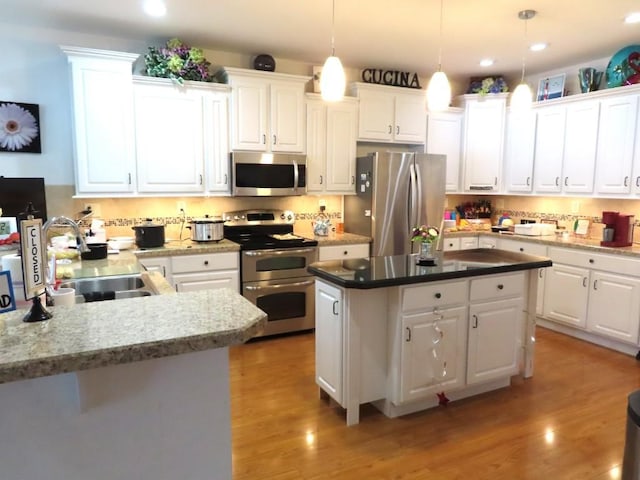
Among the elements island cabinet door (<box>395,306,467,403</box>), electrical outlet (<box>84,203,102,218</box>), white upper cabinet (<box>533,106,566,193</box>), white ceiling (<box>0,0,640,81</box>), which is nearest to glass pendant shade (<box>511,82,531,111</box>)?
white ceiling (<box>0,0,640,81</box>)

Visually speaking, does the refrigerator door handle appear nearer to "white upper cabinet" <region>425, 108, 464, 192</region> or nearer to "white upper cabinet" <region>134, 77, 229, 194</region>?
"white upper cabinet" <region>425, 108, 464, 192</region>

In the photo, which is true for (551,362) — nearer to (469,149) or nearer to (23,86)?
(469,149)

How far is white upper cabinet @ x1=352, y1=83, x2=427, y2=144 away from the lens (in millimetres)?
4609

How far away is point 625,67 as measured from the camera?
158 inches

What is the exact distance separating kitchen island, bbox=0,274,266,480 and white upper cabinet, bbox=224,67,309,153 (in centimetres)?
305

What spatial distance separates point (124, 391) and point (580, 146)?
4.64 metres

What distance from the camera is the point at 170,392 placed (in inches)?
46.1

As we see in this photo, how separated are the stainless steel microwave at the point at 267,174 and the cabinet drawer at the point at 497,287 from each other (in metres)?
2.11

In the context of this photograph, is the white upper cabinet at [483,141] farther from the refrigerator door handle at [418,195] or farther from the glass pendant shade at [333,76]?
the glass pendant shade at [333,76]

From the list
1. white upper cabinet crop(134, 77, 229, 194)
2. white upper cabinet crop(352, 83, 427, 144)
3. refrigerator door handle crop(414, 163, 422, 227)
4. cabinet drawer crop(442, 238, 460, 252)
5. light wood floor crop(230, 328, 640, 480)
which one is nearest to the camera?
light wood floor crop(230, 328, 640, 480)

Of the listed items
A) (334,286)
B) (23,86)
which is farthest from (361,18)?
(23,86)

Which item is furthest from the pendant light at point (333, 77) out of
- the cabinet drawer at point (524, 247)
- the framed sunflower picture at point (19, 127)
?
the cabinet drawer at point (524, 247)

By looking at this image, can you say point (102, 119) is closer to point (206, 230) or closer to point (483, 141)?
point (206, 230)

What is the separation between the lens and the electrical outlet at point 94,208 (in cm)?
387
